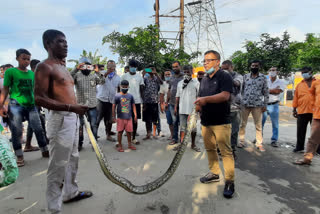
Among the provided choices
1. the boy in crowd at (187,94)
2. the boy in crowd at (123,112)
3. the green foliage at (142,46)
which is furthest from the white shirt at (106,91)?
the green foliage at (142,46)

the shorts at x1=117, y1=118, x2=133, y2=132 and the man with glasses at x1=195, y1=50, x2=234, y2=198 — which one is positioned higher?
the man with glasses at x1=195, y1=50, x2=234, y2=198

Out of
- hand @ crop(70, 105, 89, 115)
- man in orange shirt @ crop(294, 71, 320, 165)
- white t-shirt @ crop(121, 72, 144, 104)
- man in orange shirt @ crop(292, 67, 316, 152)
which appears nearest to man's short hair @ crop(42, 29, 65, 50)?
hand @ crop(70, 105, 89, 115)

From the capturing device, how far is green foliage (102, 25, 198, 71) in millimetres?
11242

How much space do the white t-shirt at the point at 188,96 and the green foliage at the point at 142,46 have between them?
7280mm

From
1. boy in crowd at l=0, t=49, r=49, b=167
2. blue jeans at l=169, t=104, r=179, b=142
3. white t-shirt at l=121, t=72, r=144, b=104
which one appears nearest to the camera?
boy in crowd at l=0, t=49, r=49, b=167

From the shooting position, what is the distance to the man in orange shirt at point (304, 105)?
4277 millimetres

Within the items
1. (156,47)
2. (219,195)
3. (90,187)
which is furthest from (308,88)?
(156,47)

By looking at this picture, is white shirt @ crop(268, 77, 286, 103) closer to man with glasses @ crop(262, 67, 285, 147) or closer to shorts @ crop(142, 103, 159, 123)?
man with glasses @ crop(262, 67, 285, 147)

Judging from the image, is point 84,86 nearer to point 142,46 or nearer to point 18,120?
point 18,120

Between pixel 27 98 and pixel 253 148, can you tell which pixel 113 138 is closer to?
pixel 27 98

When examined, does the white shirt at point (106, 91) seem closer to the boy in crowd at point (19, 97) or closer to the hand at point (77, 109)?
→ the boy in crowd at point (19, 97)

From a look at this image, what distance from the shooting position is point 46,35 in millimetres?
2016

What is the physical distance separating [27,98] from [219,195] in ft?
12.0

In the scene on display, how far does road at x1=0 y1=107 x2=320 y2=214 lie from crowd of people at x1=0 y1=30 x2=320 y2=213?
22 centimetres
